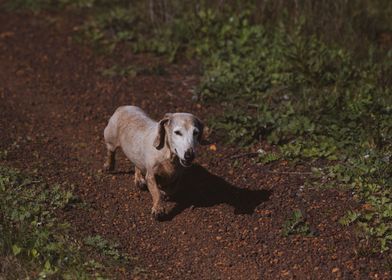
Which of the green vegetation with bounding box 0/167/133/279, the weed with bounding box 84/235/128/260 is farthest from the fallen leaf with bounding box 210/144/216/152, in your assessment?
the weed with bounding box 84/235/128/260

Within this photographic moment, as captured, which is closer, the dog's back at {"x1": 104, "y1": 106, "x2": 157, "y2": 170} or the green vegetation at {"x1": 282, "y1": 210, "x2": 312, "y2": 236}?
the green vegetation at {"x1": 282, "y1": 210, "x2": 312, "y2": 236}

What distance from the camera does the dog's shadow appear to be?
7102 millimetres

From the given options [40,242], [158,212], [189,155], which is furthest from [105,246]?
[189,155]

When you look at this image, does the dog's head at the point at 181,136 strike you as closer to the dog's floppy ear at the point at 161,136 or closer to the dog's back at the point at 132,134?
the dog's floppy ear at the point at 161,136

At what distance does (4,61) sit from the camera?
35.9 feet

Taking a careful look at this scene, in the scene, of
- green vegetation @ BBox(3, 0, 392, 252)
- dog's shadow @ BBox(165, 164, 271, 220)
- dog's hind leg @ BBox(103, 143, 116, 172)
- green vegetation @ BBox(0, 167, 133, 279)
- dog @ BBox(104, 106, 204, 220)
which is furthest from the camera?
dog's hind leg @ BBox(103, 143, 116, 172)

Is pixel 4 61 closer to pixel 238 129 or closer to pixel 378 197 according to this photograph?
pixel 238 129

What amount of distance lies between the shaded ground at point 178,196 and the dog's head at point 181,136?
0.77 metres

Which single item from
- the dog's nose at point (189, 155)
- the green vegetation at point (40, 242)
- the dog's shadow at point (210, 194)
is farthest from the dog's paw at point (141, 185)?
the dog's nose at point (189, 155)

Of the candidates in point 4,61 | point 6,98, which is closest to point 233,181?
point 6,98

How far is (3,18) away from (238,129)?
591 cm

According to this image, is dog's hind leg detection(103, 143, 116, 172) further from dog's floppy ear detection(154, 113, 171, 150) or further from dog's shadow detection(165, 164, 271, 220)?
dog's floppy ear detection(154, 113, 171, 150)

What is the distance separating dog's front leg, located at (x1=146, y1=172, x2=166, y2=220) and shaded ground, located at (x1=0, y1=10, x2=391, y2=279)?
106mm

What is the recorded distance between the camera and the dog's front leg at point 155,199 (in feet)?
22.5
